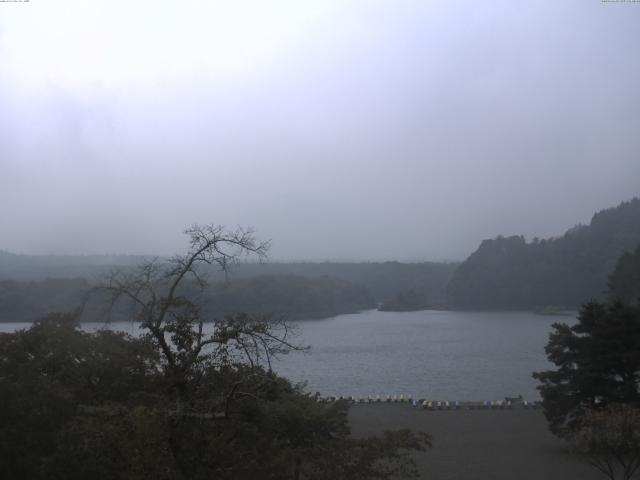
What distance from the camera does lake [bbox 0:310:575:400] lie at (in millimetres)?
20297

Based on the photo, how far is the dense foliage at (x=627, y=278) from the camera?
3182 centimetres

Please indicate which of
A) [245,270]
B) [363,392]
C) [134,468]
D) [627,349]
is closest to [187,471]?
[134,468]

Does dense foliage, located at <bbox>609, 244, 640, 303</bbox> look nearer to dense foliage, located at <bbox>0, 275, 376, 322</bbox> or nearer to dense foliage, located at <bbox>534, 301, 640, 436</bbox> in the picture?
dense foliage, located at <bbox>0, 275, 376, 322</bbox>

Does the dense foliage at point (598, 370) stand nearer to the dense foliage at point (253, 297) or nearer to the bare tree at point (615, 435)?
the bare tree at point (615, 435)

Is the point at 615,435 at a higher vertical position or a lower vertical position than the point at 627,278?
lower

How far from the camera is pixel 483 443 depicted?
1216 cm

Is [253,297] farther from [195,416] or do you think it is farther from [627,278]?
[195,416]

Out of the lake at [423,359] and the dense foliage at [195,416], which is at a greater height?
the dense foliage at [195,416]

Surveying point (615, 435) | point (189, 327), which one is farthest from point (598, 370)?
point (189, 327)

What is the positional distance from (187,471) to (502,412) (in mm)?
13022

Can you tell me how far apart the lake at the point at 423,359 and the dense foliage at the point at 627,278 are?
478 centimetres

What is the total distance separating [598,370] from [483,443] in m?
2.69

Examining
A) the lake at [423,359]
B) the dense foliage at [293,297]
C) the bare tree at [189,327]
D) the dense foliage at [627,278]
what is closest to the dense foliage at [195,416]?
the bare tree at [189,327]

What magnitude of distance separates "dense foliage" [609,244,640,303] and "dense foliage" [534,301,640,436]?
22.0 metres
